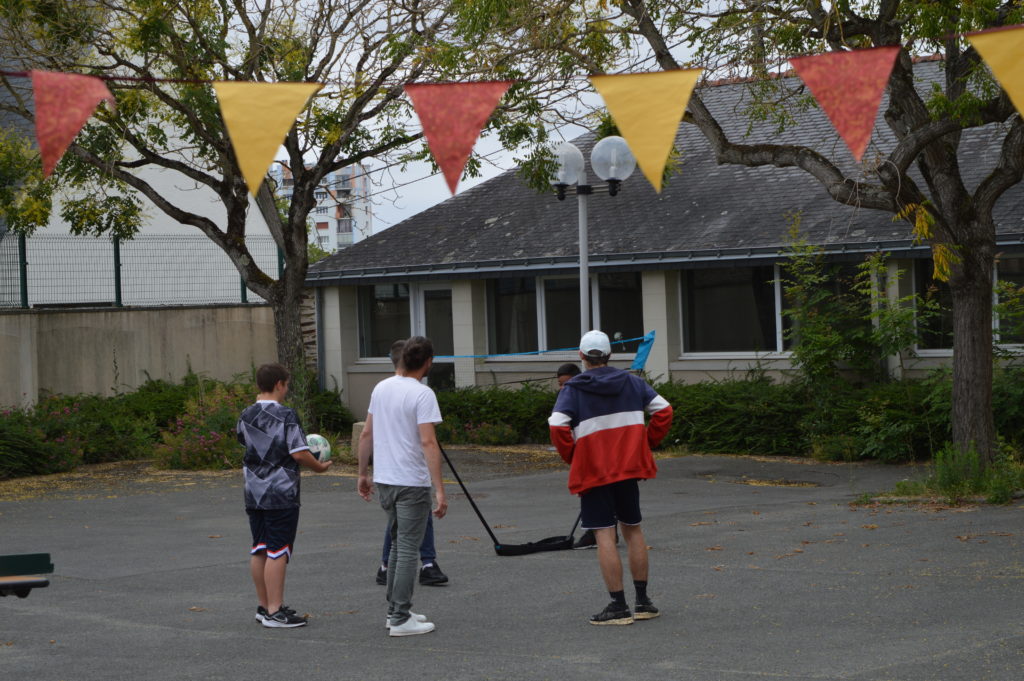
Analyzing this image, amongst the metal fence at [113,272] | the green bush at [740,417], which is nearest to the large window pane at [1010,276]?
the green bush at [740,417]

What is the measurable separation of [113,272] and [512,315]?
7.14m

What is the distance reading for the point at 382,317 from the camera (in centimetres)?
2403

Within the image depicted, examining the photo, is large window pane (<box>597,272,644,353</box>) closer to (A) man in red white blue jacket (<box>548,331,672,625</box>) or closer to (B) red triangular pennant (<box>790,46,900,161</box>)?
(A) man in red white blue jacket (<box>548,331,672,625</box>)

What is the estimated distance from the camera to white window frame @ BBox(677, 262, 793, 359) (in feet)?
62.4

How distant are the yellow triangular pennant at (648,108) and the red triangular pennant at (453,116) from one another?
618mm

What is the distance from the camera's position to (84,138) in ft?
60.5

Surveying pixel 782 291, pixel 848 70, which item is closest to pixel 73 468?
pixel 782 291

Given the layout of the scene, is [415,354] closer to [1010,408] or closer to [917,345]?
[1010,408]

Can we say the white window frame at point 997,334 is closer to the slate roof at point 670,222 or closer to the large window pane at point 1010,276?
the large window pane at point 1010,276

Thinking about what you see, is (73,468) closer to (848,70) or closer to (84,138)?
(84,138)

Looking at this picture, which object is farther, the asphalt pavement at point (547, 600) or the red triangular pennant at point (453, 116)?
the red triangular pennant at point (453, 116)

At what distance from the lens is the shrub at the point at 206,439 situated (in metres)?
17.9

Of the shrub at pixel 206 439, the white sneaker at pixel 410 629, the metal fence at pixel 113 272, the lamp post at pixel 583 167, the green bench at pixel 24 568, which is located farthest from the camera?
the metal fence at pixel 113 272

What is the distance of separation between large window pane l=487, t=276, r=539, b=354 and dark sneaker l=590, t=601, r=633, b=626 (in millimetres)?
14545
